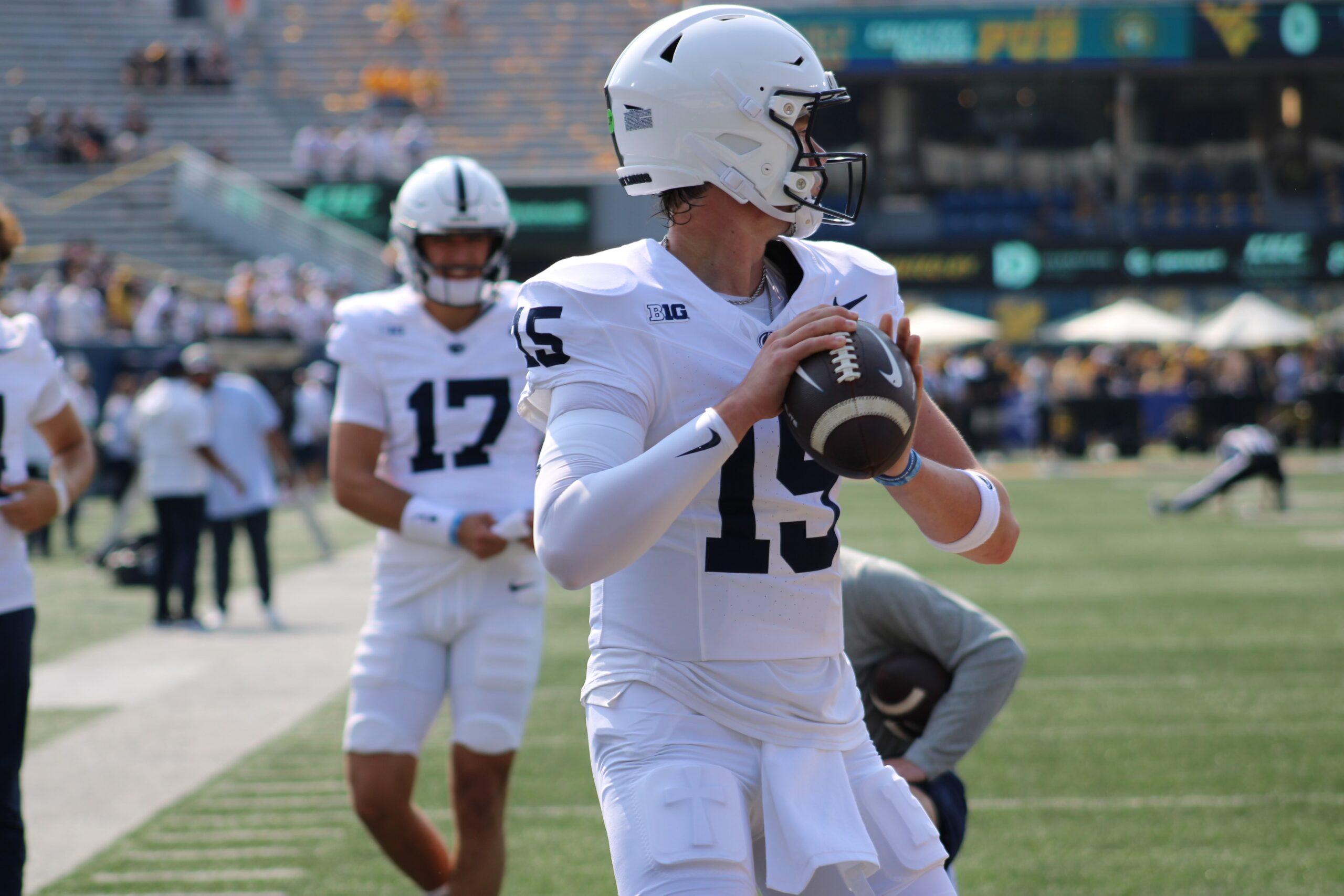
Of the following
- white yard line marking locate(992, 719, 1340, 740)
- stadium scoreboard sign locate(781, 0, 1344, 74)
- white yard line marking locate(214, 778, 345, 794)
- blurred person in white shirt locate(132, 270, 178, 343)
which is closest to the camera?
white yard line marking locate(214, 778, 345, 794)

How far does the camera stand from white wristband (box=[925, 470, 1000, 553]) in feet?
8.11

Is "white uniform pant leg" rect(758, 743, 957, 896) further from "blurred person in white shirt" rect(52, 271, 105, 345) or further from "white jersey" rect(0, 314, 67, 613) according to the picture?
"blurred person in white shirt" rect(52, 271, 105, 345)

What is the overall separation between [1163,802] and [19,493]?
164 inches

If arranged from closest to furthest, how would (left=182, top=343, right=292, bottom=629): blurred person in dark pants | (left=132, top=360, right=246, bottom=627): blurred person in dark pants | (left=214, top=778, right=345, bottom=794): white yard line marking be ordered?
(left=214, top=778, right=345, bottom=794): white yard line marking → (left=132, top=360, right=246, bottom=627): blurred person in dark pants → (left=182, top=343, right=292, bottom=629): blurred person in dark pants

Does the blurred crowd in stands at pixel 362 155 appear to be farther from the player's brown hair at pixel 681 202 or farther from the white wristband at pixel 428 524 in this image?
the player's brown hair at pixel 681 202

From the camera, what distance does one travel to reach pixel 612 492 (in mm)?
2148

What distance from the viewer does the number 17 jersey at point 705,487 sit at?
2338 mm

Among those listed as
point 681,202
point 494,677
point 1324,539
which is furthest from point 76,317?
point 681,202

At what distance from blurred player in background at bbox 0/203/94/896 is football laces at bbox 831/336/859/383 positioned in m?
2.27

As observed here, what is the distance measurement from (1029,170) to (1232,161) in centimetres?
487

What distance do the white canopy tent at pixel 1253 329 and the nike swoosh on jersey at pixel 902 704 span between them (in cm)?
2464

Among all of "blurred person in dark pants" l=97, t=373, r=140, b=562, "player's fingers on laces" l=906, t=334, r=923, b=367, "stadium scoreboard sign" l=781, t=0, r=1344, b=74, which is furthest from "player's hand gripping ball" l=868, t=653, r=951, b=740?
"stadium scoreboard sign" l=781, t=0, r=1344, b=74

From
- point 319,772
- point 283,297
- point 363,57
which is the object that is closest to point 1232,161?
point 363,57

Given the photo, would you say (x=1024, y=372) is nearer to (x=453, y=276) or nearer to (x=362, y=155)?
(x=362, y=155)
